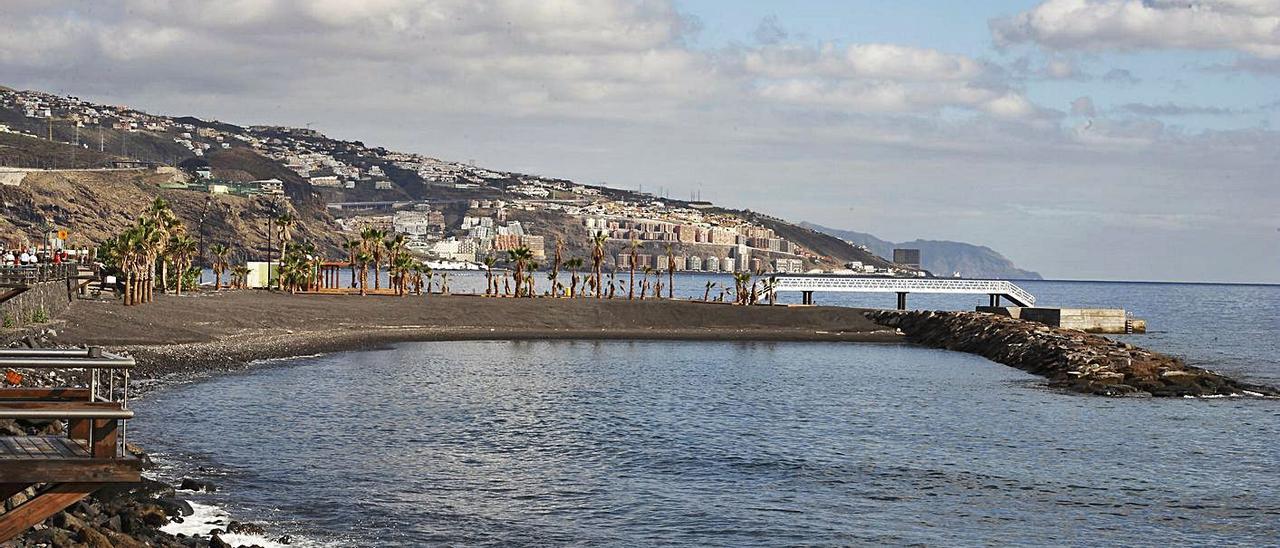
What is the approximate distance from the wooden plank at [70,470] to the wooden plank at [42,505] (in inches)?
13.3

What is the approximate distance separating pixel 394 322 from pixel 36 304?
128 feet

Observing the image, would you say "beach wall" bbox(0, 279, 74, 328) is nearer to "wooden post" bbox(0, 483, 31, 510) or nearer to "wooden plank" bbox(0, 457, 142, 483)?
"wooden post" bbox(0, 483, 31, 510)

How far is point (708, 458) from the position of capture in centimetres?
3694

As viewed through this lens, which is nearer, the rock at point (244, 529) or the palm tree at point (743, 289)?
the rock at point (244, 529)

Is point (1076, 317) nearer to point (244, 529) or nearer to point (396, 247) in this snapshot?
point (396, 247)

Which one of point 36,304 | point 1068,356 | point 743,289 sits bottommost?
point 1068,356

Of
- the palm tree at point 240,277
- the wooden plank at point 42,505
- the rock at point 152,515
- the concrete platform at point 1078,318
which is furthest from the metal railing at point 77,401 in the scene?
the palm tree at point 240,277

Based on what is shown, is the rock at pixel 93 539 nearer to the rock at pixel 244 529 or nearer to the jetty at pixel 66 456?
the rock at pixel 244 529

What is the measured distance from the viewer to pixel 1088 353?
72312 millimetres

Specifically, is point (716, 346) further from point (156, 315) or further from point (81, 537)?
point (81, 537)

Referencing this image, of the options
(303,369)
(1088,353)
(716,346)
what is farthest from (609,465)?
(716,346)

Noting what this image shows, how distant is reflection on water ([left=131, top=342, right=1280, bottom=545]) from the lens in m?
27.5

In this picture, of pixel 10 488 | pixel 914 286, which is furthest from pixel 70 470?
pixel 914 286

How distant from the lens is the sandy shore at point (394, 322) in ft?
221
